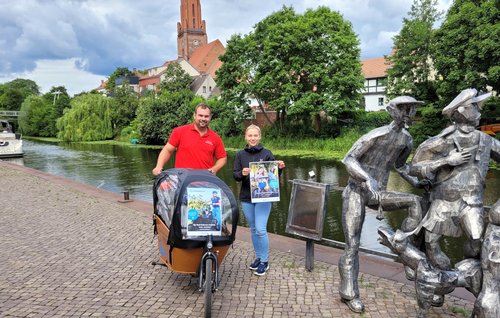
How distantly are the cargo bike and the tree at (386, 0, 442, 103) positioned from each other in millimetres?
26596

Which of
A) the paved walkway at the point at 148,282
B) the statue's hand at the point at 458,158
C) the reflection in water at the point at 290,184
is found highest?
the statue's hand at the point at 458,158

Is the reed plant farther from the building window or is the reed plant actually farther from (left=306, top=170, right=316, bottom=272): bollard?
the building window

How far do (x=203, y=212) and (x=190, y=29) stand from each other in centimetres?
9719

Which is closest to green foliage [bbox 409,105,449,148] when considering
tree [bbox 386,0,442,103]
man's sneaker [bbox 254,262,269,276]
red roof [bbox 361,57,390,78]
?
tree [bbox 386,0,442,103]

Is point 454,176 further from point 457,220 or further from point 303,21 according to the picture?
point 303,21

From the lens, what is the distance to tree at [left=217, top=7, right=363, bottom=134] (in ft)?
92.3

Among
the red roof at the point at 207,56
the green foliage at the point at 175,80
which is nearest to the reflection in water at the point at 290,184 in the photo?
the green foliage at the point at 175,80

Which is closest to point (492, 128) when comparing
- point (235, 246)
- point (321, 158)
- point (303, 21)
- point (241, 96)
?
point (321, 158)

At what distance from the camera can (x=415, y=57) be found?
28.6 meters

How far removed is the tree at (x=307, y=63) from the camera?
28141 millimetres

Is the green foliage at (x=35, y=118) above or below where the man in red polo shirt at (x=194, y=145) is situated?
above

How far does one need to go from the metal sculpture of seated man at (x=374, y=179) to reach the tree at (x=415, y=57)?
2621cm

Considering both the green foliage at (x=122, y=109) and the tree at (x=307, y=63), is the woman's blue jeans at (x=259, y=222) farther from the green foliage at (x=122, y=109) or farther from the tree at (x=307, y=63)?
the green foliage at (x=122, y=109)

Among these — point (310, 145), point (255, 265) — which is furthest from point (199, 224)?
point (310, 145)
